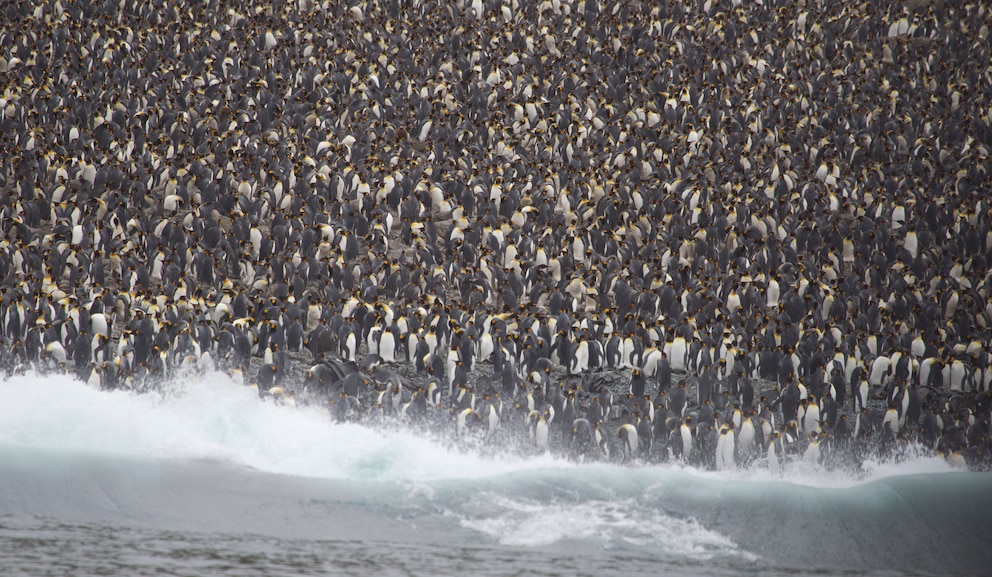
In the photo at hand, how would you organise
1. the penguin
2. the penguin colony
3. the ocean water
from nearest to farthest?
the ocean water < the penguin < the penguin colony

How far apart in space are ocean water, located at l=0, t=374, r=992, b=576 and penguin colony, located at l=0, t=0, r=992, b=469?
0.49 meters

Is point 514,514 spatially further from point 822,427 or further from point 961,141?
point 961,141

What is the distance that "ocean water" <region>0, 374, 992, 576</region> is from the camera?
12773 millimetres

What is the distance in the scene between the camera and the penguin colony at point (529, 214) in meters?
17.3

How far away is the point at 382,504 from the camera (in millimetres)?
14516

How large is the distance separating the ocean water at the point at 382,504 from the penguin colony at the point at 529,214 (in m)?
0.49

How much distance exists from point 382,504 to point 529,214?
390 inches

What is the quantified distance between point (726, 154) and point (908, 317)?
7.06 meters

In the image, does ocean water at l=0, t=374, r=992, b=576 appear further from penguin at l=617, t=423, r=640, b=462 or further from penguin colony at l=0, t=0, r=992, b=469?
penguin colony at l=0, t=0, r=992, b=469

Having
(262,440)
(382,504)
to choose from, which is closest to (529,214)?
(262,440)

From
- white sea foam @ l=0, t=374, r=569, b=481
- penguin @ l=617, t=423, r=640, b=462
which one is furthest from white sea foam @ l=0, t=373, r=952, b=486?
penguin @ l=617, t=423, r=640, b=462

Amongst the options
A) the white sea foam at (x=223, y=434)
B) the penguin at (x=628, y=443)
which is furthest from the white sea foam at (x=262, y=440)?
the penguin at (x=628, y=443)

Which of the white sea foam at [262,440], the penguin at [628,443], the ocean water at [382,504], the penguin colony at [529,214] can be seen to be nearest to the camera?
the ocean water at [382,504]

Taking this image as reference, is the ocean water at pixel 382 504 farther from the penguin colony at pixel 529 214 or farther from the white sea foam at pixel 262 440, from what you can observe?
the penguin colony at pixel 529 214
